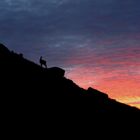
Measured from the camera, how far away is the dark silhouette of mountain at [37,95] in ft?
56.7

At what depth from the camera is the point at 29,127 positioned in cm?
1617

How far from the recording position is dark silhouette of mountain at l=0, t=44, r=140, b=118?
17281 millimetres

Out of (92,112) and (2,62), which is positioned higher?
(2,62)

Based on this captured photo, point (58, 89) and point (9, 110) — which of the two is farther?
point (58, 89)

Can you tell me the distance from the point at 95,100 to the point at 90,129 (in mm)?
5244

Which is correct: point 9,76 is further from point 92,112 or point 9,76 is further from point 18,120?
point 92,112

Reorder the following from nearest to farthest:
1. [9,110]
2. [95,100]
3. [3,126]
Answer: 1. [3,126]
2. [9,110]
3. [95,100]

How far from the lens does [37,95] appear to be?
18672 millimetres

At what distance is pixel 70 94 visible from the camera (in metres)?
21.6

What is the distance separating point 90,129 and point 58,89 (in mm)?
3824


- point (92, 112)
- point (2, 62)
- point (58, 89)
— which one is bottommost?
point (92, 112)

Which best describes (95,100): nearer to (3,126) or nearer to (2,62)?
(2,62)

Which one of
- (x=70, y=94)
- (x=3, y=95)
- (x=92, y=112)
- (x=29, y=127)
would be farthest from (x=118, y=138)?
(x=3, y=95)

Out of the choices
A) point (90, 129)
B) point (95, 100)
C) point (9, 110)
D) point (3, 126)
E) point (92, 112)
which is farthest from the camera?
point (95, 100)
